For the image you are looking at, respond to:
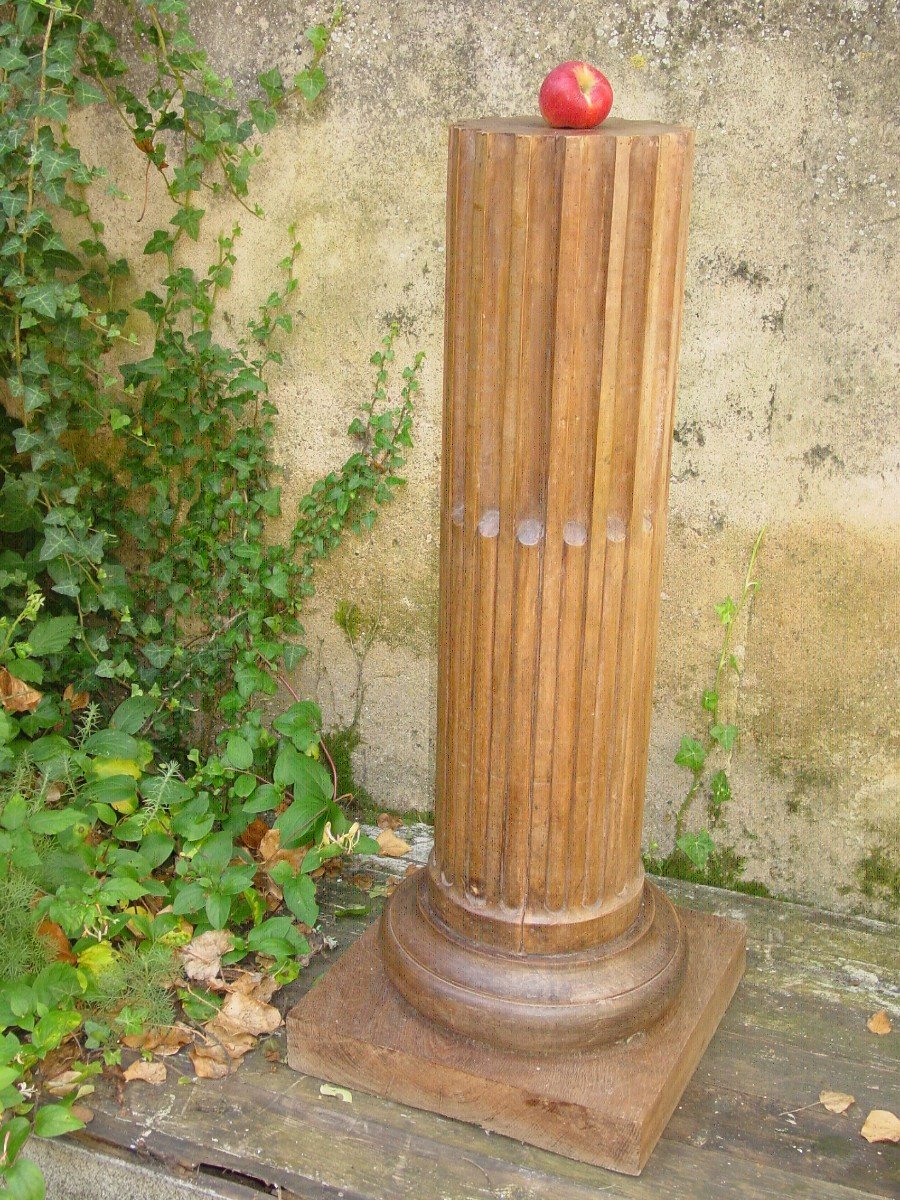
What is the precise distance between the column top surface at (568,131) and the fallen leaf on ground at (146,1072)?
6.81 feet

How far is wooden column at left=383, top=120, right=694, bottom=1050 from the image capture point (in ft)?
7.44

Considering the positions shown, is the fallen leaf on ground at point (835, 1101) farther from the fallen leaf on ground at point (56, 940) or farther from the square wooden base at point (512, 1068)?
the fallen leaf on ground at point (56, 940)

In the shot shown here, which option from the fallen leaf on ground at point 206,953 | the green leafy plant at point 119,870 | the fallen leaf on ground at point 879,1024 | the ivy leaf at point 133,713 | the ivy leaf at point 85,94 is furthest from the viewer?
the ivy leaf at point 133,713

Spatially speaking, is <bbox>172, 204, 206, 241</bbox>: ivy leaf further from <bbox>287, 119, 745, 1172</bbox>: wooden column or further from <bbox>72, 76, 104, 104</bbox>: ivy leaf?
<bbox>287, 119, 745, 1172</bbox>: wooden column

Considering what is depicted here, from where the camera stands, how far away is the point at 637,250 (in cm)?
228

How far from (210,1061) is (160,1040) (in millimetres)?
143

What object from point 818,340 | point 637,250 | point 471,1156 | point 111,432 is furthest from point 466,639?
point 111,432

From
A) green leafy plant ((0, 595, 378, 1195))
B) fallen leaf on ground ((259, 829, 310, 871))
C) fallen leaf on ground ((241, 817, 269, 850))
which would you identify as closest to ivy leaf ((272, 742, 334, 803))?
green leafy plant ((0, 595, 378, 1195))

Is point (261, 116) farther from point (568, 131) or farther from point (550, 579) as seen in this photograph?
point (550, 579)

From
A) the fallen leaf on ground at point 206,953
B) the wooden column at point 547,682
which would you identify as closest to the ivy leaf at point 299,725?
the fallen leaf on ground at point 206,953

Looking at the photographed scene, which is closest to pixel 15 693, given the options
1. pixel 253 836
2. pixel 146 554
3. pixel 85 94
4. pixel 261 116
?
pixel 146 554

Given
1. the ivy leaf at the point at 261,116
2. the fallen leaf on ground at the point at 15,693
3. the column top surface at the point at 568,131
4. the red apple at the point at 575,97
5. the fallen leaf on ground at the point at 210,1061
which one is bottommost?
the fallen leaf on ground at the point at 210,1061

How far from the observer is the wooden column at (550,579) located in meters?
2.27

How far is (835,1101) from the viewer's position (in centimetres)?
268
